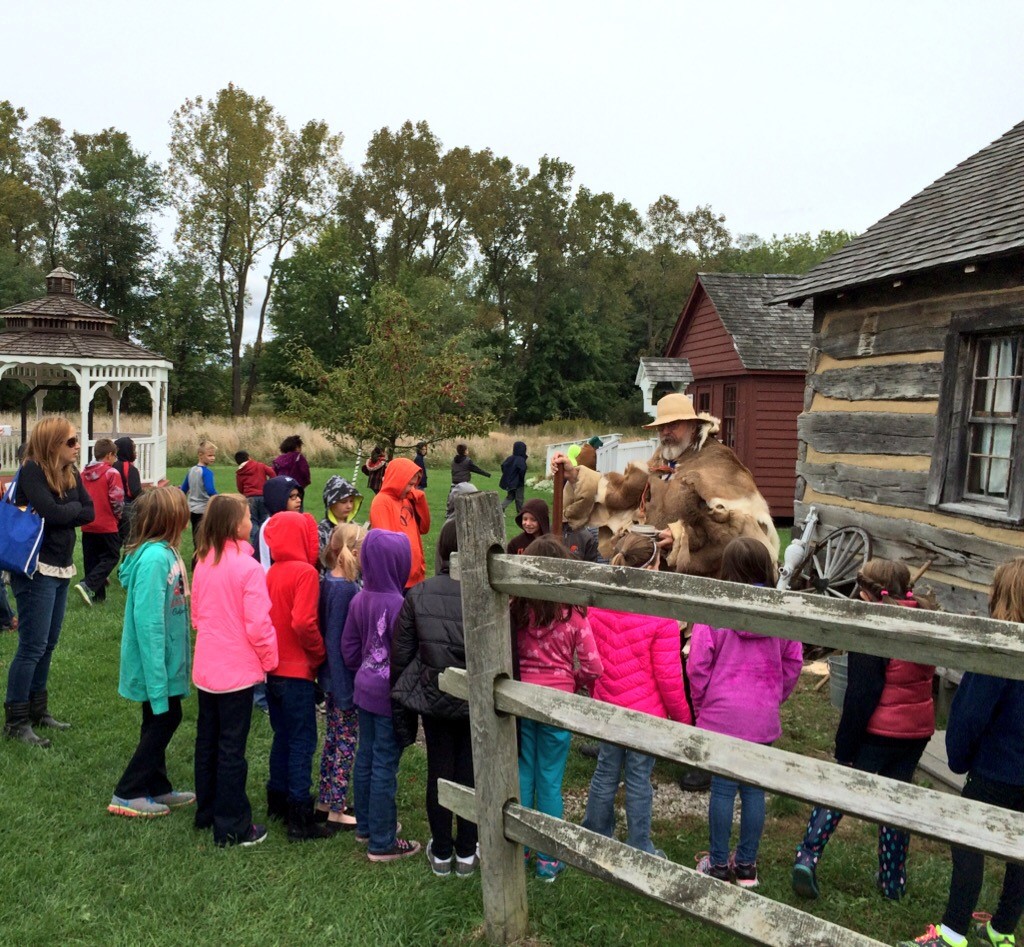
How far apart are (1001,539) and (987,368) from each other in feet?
5.01

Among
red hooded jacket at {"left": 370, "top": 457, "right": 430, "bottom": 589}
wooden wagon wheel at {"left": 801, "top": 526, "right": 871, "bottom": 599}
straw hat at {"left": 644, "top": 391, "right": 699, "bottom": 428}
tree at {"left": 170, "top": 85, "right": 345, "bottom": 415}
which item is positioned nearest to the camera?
straw hat at {"left": 644, "top": 391, "right": 699, "bottom": 428}

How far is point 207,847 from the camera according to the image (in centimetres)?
428

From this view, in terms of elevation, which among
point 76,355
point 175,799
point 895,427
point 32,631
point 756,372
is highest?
point 756,372

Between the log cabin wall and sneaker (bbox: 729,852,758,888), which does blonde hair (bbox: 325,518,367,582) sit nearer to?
sneaker (bbox: 729,852,758,888)

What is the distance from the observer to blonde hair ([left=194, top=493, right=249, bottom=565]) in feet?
14.6

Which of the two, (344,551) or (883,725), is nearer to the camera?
(883,725)

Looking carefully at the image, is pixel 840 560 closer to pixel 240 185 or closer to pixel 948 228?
pixel 948 228

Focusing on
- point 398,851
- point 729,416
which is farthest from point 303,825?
point 729,416

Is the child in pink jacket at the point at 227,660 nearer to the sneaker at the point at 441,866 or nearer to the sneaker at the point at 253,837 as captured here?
the sneaker at the point at 253,837

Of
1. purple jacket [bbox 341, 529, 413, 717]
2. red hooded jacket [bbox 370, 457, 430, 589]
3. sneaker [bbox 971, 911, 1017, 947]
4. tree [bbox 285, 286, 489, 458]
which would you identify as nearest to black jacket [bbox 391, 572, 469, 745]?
purple jacket [bbox 341, 529, 413, 717]

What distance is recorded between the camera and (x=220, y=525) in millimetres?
4465

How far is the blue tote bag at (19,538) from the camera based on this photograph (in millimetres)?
5410

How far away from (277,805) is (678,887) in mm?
2599

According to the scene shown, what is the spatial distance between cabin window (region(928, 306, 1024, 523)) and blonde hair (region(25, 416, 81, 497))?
21.5ft
